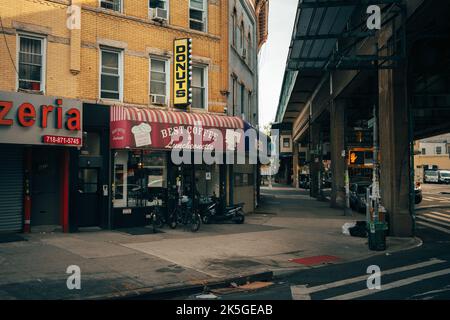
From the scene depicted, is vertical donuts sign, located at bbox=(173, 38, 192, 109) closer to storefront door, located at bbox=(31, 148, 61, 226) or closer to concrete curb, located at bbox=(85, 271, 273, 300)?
storefront door, located at bbox=(31, 148, 61, 226)

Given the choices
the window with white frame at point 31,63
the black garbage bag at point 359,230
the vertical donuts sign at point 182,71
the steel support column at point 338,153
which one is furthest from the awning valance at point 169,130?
the steel support column at point 338,153

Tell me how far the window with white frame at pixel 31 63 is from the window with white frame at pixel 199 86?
21.3 ft

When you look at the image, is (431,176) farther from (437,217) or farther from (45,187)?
(45,187)

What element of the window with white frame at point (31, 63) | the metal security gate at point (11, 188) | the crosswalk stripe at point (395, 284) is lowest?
the crosswalk stripe at point (395, 284)

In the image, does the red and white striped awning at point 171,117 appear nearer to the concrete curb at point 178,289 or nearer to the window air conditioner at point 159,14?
the window air conditioner at point 159,14

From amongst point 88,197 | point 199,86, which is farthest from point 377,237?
point 199,86

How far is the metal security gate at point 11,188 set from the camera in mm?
15117

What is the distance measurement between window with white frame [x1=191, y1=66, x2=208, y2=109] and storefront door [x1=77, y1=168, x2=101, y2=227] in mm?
5546

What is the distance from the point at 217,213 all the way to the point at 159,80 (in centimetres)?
A: 598

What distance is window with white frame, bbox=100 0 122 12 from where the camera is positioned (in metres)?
17.5

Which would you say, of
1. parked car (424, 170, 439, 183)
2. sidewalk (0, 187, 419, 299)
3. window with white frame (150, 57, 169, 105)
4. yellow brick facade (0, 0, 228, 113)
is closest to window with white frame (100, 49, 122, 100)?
yellow brick facade (0, 0, 228, 113)

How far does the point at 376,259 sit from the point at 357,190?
15167 mm

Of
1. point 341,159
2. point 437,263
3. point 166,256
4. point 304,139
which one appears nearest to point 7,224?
point 166,256
